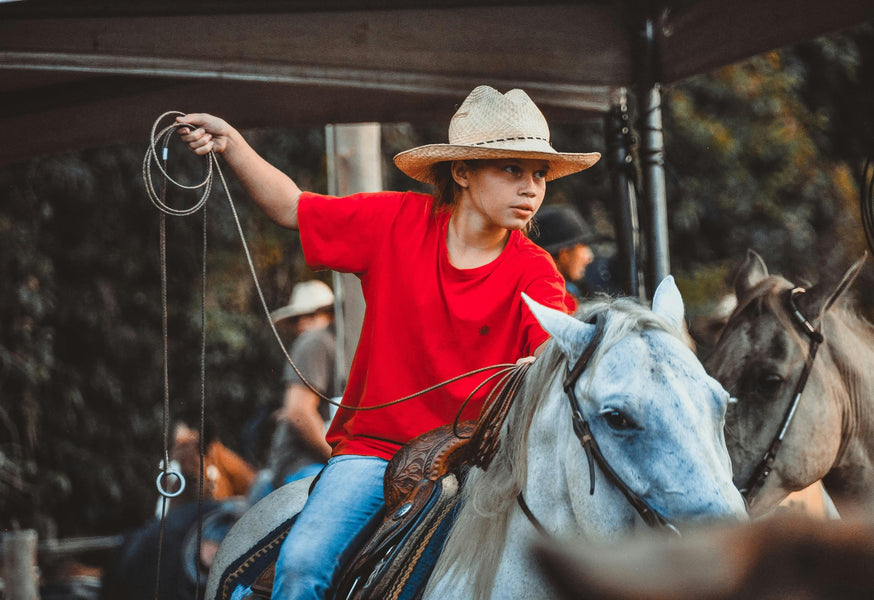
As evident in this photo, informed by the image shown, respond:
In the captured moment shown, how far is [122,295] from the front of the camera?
995 centimetres

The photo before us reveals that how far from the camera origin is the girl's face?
9.02ft

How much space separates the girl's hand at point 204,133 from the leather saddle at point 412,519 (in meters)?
1.05

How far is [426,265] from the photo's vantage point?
2.82m

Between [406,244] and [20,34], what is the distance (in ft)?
4.67

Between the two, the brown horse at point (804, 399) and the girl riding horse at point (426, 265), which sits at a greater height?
the girl riding horse at point (426, 265)

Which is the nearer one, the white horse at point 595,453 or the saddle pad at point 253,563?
the white horse at point 595,453

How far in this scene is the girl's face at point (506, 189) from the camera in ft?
9.02

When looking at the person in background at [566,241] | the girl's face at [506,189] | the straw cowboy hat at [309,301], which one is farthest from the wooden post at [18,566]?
the girl's face at [506,189]

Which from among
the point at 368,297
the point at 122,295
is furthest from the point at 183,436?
the point at 368,297

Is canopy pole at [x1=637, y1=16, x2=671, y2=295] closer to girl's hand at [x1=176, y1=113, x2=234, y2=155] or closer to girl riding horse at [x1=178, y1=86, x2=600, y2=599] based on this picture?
girl riding horse at [x1=178, y1=86, x2=600, y2=599]

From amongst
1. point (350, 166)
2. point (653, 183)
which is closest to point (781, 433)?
point (653, 183)

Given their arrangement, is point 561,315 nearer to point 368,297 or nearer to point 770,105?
point 368,297

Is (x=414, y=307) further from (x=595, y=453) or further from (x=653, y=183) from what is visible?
(x=653, y=183)

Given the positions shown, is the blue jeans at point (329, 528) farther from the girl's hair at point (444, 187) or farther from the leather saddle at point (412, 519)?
the girl's hair at point (444, 187)
